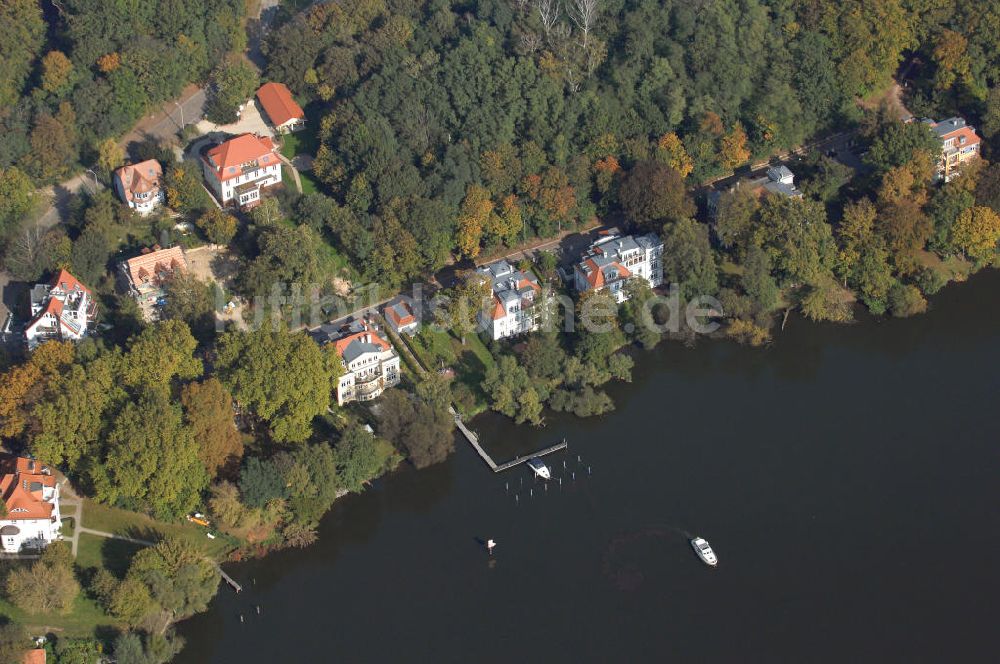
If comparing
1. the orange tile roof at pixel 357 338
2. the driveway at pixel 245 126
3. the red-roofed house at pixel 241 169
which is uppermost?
the driveway at pixel 245 126

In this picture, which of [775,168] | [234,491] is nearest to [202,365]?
[234,491]

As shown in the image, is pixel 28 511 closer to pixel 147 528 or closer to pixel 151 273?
pixel 147 528

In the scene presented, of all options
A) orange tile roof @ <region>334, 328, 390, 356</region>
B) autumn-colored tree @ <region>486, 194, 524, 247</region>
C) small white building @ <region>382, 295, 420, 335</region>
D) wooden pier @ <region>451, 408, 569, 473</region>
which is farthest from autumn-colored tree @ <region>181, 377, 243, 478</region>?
autumn-colored tree @ <region>486, 194, 524, 247</region>

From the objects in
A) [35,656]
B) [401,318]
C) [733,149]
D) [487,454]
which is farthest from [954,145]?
[35,656]

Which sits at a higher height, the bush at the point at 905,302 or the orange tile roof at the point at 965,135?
the orange tile roof at the point at 965,135

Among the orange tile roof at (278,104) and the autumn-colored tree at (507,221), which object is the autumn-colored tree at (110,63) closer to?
the orange tile roof at (278,104)

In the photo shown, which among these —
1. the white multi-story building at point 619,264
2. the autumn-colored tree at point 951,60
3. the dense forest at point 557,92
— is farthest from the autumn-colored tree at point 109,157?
the autumn-colored tree at point 951,60

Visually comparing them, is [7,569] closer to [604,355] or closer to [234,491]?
[234,491]

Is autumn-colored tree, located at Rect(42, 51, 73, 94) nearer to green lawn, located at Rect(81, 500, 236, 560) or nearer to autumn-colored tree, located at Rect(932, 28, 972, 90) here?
green lawn, located at Rect(81, 500, 236, 560)
